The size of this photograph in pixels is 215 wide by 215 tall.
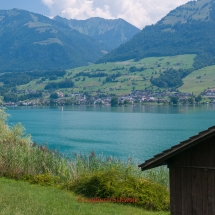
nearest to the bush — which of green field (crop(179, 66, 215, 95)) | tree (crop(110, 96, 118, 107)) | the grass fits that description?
the grass

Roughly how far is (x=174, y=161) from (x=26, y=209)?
4862 mm

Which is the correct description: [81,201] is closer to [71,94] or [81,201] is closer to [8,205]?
[8,205]

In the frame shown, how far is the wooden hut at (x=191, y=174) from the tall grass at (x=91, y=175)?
5.21 m

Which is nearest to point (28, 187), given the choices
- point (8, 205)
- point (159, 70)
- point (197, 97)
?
point (8, 205)

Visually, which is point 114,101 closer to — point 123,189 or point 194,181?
point 123,189

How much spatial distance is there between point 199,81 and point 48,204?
16399 centimetres

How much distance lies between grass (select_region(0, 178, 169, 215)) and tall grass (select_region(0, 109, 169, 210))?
596mm

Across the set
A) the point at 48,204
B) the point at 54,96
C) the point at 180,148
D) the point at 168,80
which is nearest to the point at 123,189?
the point at 48,204

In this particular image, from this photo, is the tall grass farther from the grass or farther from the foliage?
the foliage

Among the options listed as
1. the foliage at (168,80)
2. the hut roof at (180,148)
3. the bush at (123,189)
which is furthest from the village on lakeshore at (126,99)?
the hut roof at (180,148)

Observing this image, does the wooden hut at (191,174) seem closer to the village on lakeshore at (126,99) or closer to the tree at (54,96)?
the village on lakeshore at (126,99)

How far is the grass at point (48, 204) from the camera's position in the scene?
429 inches

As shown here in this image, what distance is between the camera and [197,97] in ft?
485

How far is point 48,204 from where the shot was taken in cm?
1203
